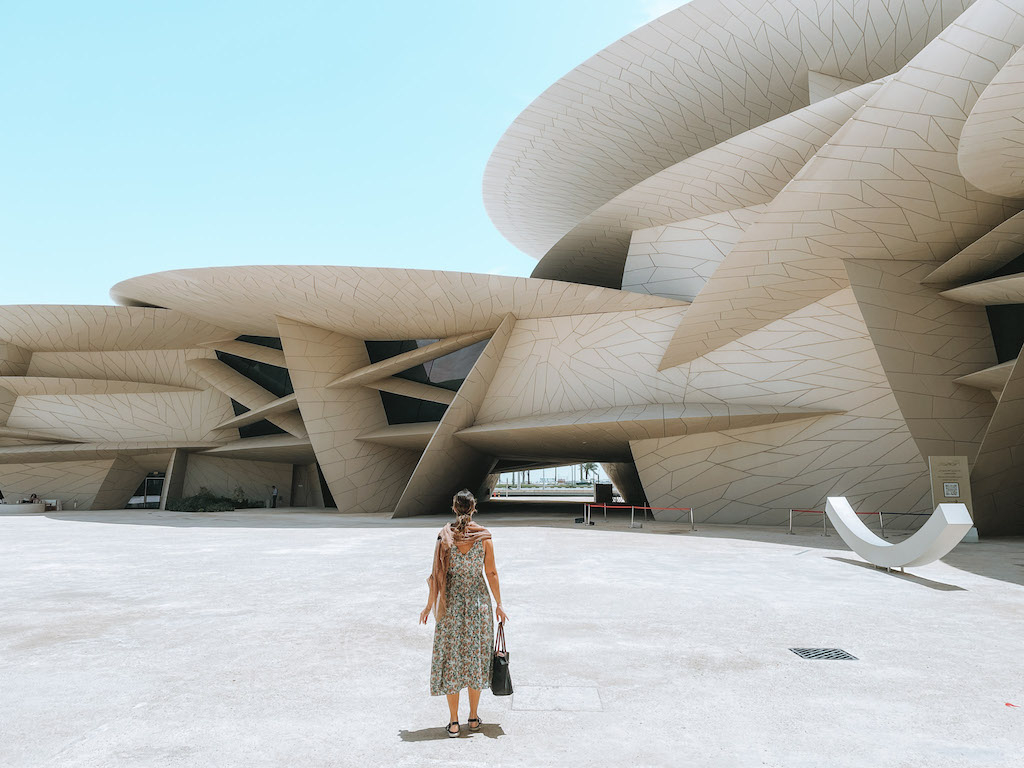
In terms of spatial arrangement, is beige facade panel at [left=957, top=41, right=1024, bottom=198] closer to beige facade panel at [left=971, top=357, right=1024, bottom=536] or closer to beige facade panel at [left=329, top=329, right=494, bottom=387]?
beige facade panel at [left=971, top=357, right=1024, bottom=536]

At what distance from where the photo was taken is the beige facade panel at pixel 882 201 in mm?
8766

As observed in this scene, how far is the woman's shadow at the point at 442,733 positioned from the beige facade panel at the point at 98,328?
22.2 m

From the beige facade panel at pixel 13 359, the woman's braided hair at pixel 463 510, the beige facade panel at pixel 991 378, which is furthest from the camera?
the beige facade panel at pixel 13 359

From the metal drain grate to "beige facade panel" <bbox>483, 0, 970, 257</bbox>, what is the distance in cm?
1521

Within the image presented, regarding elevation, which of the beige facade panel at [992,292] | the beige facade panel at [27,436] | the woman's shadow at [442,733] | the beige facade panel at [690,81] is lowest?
the woman's shadow at [442,733]

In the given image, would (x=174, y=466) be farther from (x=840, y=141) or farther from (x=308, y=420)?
(x=840, y=141)

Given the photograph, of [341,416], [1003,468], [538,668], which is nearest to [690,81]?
[1003,468]

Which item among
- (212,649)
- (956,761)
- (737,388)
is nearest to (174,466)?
(737,388)

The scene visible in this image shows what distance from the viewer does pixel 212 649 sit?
473 cm

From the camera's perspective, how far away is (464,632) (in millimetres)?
3420

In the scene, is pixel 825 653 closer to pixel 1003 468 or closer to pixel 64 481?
pixel 1003 468

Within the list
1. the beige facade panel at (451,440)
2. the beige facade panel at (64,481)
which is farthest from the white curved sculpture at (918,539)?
the beige facade panel at (64,481)

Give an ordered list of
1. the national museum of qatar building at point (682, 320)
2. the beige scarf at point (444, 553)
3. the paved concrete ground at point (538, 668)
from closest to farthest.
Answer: the paved concrete ground at point (538, 668)
the beige scarf at point (444, 553)
the national museum of qatar building at point (682, 320)

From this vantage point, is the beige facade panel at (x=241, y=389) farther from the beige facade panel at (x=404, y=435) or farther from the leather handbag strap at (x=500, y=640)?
the leather handbag strap at (x=500, y=640)
